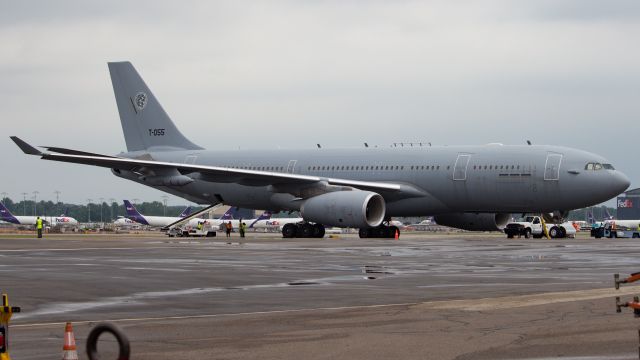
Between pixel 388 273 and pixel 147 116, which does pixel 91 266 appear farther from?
pixel 147 116

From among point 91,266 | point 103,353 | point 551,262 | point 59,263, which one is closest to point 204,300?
point 103,353

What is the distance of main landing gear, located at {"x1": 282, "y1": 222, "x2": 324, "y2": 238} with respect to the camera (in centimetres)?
5263

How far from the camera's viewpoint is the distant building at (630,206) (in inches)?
5453

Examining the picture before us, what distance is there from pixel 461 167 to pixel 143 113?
20.4 metres

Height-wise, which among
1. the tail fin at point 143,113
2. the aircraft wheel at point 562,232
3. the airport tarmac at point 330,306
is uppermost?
the tail fin at point 143,113

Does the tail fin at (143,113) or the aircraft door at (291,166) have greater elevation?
the tail fin at (143,113)

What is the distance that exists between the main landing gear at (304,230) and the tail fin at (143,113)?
11.4 metres

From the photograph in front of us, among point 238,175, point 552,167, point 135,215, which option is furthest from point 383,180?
point 135,215

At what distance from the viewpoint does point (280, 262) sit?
28656 millimetres

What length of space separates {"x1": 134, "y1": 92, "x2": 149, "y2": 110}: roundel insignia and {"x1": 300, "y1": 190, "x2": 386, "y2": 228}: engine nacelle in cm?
1552

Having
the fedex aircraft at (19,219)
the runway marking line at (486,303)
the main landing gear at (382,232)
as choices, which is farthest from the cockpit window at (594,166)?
the fedex aircraft at (19,219)

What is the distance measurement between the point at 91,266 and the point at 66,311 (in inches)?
419

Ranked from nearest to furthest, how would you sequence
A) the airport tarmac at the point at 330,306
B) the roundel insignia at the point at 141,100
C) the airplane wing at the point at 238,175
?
the airport tarmac at the point at 330,306 < the airplane wing at the point at 238,175 < the roundel insignia at the point at 141,100

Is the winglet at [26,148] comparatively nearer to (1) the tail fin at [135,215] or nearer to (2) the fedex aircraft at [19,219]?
(1) the tail fin at [135,215]
